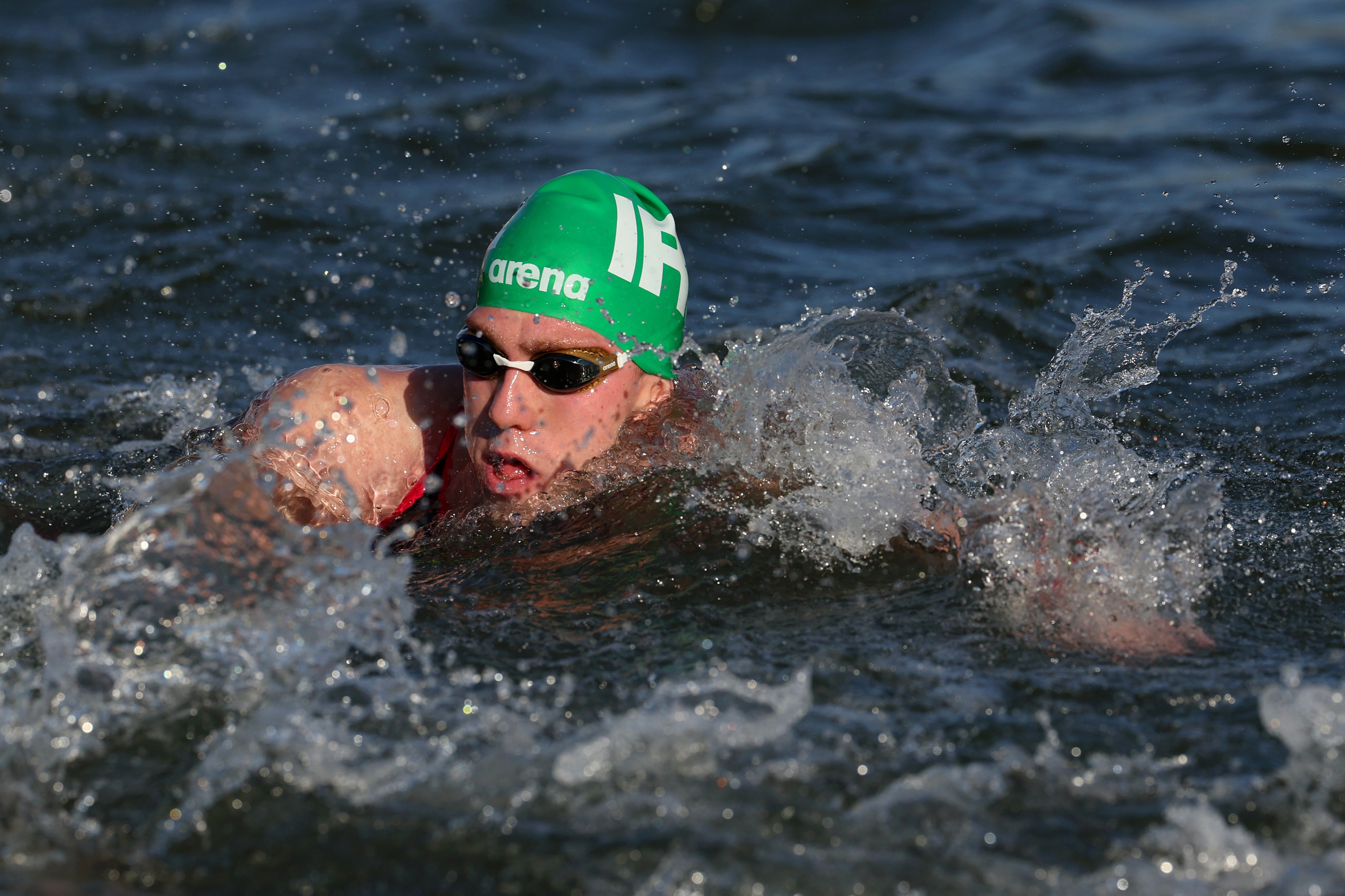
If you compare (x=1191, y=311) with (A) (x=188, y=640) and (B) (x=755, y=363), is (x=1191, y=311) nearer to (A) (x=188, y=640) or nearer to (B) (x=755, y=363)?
(B) (x=755, y=363)

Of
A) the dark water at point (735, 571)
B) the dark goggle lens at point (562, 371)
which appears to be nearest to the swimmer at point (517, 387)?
the dark goggle lens at point (562, 371)

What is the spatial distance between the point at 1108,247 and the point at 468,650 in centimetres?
580

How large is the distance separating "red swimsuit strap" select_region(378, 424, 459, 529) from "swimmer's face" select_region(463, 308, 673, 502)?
1.28ft

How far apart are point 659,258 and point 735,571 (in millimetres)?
1337

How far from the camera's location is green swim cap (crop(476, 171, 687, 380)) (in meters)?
4.48

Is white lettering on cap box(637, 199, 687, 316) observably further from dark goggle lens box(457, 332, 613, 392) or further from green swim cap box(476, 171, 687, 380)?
dark goggle lens box(457, 332, 613, 392)

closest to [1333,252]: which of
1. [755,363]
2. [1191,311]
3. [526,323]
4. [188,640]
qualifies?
[1191,311]

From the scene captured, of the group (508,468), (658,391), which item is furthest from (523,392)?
(658,391)

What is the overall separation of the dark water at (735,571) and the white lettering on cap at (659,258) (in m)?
0.37

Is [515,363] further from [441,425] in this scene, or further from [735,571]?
[735,571]

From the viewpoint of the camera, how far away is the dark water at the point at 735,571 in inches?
112

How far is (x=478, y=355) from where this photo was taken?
441cm

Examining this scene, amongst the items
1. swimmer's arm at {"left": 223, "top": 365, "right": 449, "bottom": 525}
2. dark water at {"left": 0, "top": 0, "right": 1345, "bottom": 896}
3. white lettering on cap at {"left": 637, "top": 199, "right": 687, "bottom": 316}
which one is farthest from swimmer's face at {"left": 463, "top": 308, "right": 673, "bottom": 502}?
swimmer's arm at {"left": 223, "top": 365, "right": 449, "bottom": 525}

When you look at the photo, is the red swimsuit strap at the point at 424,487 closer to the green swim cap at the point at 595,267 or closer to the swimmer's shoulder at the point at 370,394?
the swimmer's shoulder at the point at 370,394
